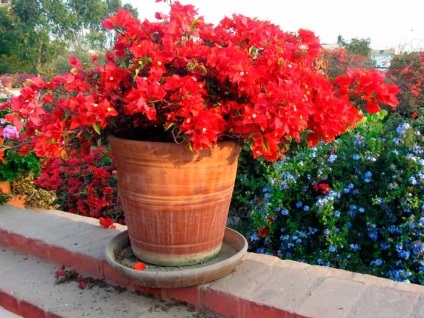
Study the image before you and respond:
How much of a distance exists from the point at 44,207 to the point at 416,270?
8.66ft

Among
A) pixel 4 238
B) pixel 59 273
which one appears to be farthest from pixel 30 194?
pixel 59 273

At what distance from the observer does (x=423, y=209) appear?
8.11 feet

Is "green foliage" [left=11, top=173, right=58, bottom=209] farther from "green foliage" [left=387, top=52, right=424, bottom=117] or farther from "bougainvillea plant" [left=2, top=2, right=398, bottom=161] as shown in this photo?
"green foliage" [left=387, top=52, right=424, bottom=117]

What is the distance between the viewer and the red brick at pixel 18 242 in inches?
111

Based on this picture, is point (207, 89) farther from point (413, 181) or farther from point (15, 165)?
point (15, 165)

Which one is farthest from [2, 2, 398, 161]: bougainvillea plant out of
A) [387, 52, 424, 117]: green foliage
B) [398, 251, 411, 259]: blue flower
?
[387, 52, 424, 117]: green foliage

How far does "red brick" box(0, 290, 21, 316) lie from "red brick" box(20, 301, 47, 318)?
46mm

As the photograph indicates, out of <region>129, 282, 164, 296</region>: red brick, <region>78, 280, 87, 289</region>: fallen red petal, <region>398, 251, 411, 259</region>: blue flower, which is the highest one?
<region>398, 251, 411, 259</region>: blue flower

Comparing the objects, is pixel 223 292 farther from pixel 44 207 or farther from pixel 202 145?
pixel 44 207

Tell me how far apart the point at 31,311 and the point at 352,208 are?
187 centimetres

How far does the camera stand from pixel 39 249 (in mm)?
2727

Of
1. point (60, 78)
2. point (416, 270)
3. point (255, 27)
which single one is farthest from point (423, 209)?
point (60, 78)

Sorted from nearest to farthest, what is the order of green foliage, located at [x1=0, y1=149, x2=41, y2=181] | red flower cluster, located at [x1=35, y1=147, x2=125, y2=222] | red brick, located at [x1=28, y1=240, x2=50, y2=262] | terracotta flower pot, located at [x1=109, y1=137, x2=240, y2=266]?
terracotta flower pot, located at [x1=109, y1=137, x2=240, y2=266]
red brick, located at [x1=28, y1=240, x2=50, y2=262]
green foliage, located at [x1=0, y1=149, x2=41, y2=181]
red flower cluster, located at [x1=35, y1=147, x2=125, y2=222]

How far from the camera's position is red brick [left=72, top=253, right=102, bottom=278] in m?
2.40
